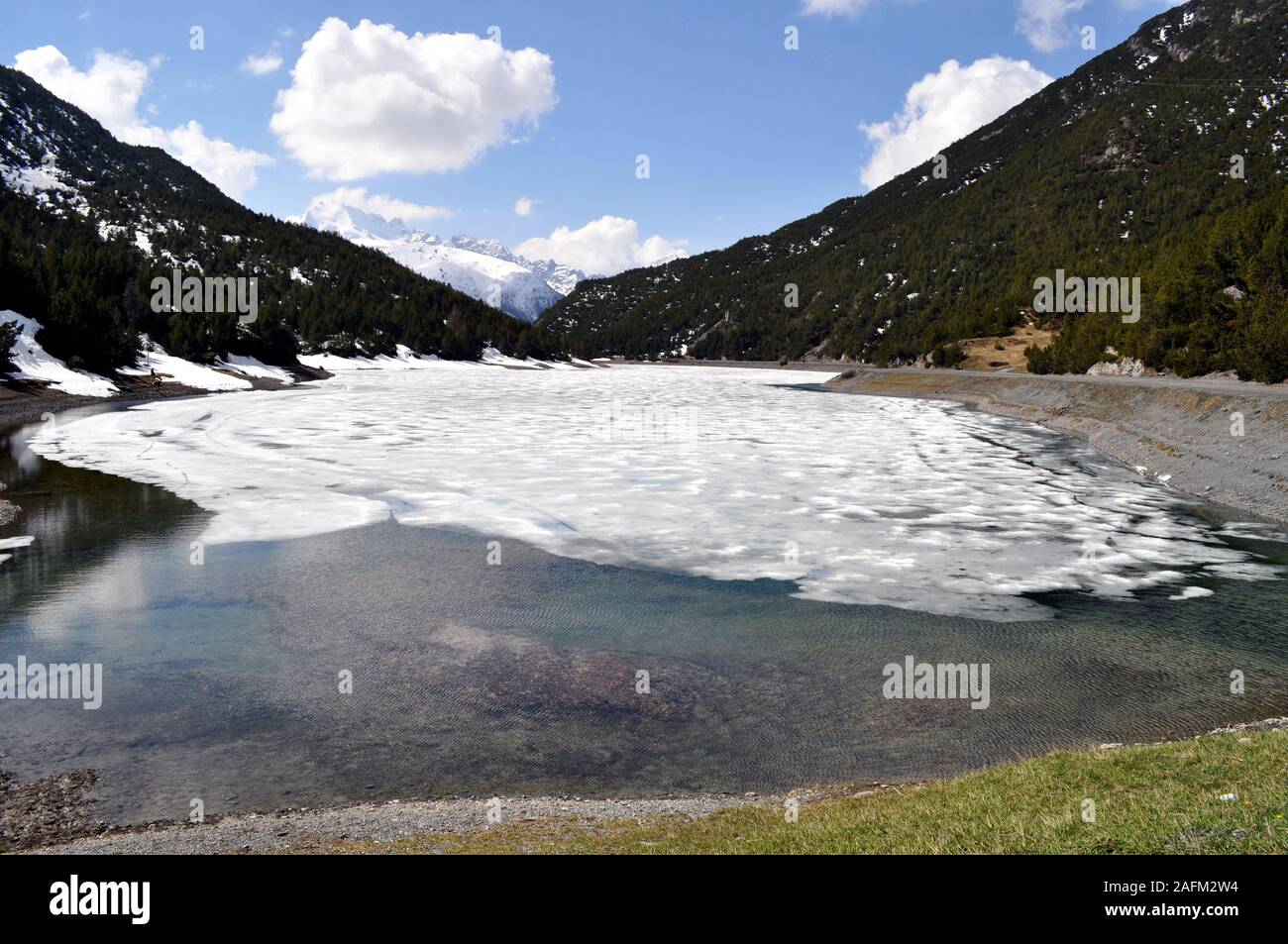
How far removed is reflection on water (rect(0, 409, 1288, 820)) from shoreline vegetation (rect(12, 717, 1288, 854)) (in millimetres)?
573

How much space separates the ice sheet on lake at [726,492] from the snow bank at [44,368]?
7.68 meters

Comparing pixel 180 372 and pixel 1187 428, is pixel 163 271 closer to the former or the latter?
pixel 180 372

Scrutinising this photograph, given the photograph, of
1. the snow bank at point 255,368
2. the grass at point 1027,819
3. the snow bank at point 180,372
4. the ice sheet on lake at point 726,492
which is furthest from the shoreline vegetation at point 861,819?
the snow bank at point 255,368

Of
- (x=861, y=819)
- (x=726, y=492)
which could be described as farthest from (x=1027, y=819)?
(x=726, y=492)

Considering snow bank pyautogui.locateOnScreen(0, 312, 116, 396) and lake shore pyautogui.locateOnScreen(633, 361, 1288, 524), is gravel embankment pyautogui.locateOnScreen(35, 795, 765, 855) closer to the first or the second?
lake shore pyautogui.locateOnScreen(633, 361, 1288, 524)

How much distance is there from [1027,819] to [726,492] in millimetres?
19136

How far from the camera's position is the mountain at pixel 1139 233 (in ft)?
174

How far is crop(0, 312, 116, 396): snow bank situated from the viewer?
52688 mm

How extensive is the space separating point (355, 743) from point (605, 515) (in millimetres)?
12705

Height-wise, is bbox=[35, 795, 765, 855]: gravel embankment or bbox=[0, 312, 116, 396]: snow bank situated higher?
bbox=[0, 312, 116, 396]: snow bank

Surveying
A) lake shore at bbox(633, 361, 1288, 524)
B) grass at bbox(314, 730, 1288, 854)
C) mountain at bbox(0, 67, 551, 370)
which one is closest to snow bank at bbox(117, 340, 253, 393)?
mountain at bbox(0, 67, 551, 370)

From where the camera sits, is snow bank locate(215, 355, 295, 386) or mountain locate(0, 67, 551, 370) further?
snow bank locate(215, 355, 295, 386)
